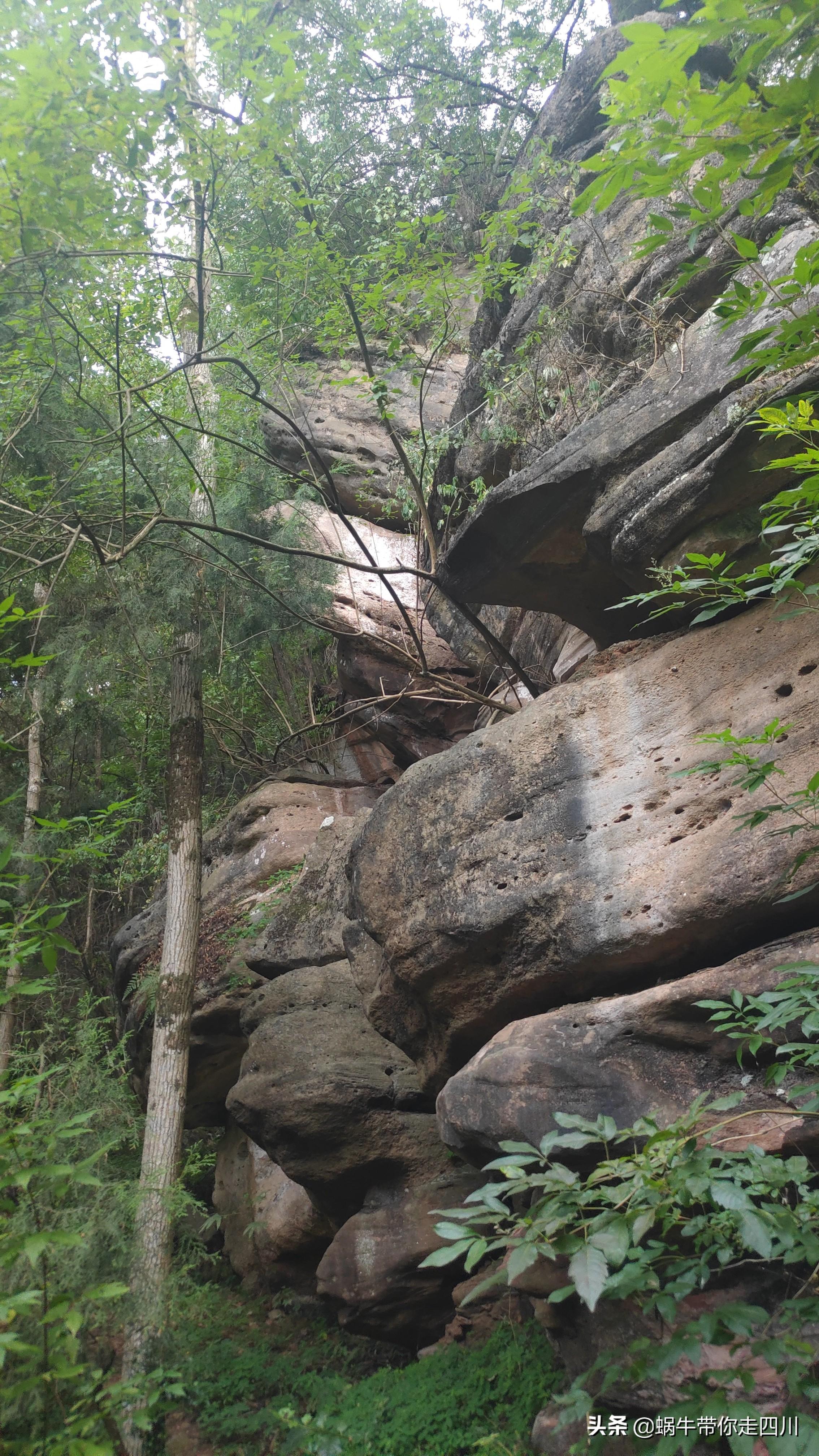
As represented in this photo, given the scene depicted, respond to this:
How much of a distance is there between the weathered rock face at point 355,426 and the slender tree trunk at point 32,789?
4470 millimetres

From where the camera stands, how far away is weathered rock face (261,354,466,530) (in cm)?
1303

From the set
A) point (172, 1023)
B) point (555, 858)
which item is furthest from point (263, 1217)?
point (555, 858)

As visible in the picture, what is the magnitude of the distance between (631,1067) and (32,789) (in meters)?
9.41

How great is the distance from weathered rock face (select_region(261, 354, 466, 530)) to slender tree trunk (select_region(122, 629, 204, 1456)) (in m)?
4.74

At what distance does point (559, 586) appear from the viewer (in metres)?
6.54

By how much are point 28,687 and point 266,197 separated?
5565 mm

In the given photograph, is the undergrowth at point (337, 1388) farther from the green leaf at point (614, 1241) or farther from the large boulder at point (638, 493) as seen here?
the large boulder at point (638, 493)

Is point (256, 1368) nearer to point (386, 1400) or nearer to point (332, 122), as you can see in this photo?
point (386, 1400)

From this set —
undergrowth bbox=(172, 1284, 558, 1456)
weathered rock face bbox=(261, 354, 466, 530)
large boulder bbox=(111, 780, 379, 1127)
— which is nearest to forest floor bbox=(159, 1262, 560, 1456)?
undergrowth bbox=(172, 1284, 558, 1456)

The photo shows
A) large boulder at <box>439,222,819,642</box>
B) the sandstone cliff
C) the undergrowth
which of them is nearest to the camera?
the sandstone cliff

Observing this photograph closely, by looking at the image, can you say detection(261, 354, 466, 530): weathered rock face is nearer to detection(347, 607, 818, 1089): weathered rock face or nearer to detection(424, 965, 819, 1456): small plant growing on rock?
detection(347, 607, 818, 1089): weathered rock face

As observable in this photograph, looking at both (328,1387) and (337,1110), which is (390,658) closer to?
(337,1110)

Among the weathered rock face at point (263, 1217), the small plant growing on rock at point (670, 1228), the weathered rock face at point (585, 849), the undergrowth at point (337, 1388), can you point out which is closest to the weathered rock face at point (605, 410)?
the weathered rock face at point (585, 849)

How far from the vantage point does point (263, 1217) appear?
812cm
